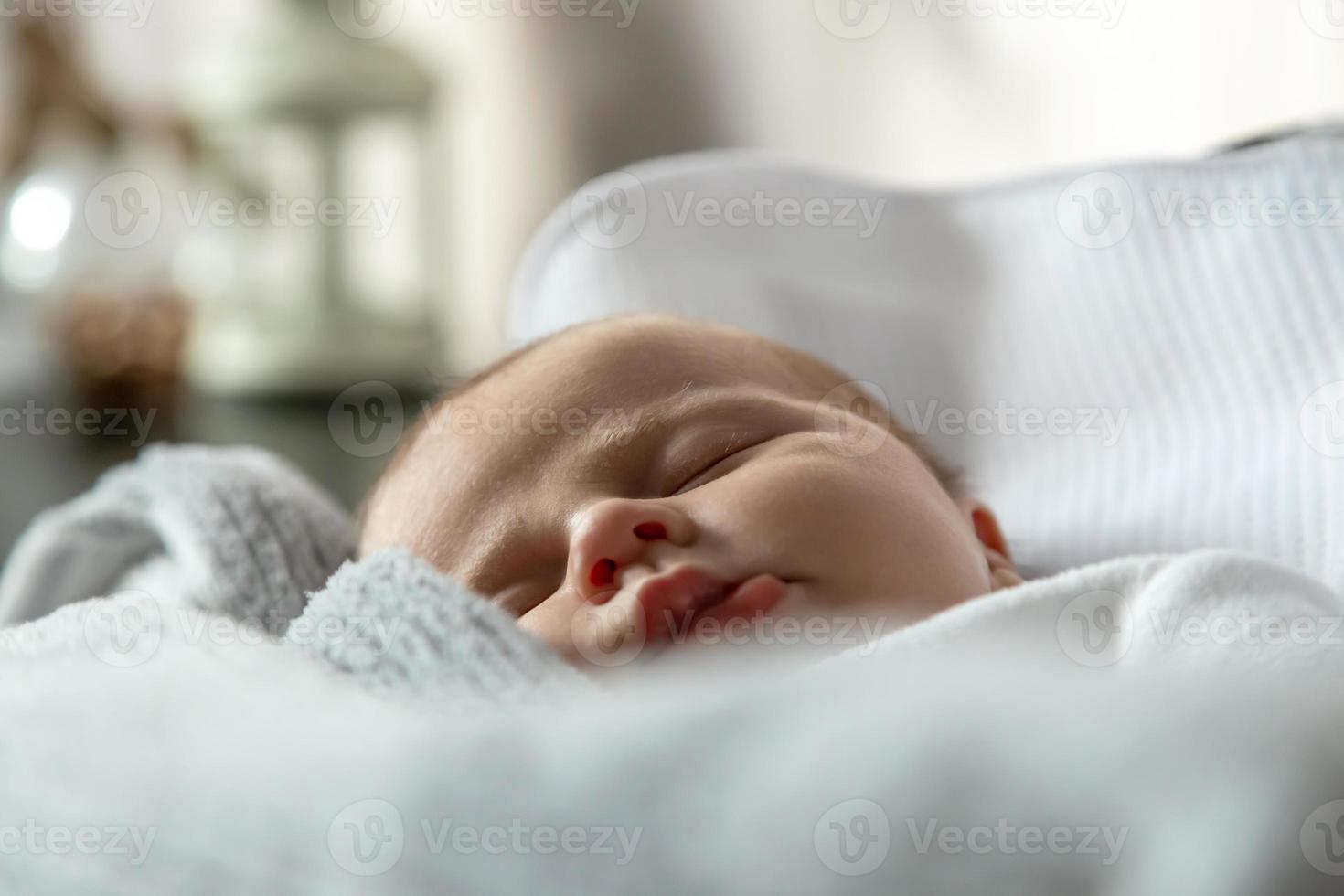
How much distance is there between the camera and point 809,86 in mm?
1577

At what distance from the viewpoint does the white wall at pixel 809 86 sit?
3.55 feet

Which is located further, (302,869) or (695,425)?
(695,425)

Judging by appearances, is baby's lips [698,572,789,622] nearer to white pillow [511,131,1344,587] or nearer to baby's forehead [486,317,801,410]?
baby's forehead [486,317,801,410]

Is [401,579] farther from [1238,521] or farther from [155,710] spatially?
[1238,521]

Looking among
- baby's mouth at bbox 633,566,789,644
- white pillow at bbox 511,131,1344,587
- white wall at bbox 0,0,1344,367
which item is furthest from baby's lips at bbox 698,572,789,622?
white wall at bbox 0,0,1344,367

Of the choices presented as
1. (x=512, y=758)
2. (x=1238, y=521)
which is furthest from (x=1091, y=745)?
(x=1238, y=521)

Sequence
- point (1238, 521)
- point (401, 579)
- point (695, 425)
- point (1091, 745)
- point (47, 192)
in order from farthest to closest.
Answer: point (47, 192)
point (1238, 521)
point (695, 425)
point (401, 579)
point (1091, 745)

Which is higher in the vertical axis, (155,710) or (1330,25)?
(1330,25)

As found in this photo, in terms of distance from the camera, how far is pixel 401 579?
1.28 feet

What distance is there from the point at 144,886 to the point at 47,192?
193cm

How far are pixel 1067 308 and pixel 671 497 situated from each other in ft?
1.30

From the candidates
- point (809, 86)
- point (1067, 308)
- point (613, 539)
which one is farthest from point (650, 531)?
point (809, 86)

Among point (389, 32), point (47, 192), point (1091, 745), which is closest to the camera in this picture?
point (1091, 745)

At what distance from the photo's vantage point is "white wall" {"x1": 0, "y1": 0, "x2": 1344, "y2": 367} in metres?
1.08
